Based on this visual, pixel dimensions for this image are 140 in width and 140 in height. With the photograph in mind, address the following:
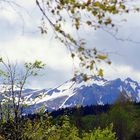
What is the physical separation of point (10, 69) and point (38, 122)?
248 inches

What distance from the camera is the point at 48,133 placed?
46.1 meters

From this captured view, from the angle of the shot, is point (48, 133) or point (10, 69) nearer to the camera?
point (10, 69)

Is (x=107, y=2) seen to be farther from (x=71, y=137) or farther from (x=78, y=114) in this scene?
(x=78, y=114)

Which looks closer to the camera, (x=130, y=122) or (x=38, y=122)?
(x=38, y=122)

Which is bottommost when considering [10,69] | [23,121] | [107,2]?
[107,2]

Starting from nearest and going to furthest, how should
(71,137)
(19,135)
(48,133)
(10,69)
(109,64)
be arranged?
(109,64) → (19,135) → (10,69) → (48,133) → (71,137)

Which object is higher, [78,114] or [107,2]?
[78,114]

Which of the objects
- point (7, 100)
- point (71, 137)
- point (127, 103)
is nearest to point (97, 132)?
point (71, 137)

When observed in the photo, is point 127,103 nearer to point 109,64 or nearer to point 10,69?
point 10,69

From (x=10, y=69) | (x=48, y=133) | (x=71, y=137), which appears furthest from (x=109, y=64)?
(x=71, y=137)

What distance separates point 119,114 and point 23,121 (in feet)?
397

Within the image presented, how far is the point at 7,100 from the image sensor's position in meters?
41.9

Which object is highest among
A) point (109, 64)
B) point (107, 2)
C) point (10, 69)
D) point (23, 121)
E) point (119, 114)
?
point (119, 114)

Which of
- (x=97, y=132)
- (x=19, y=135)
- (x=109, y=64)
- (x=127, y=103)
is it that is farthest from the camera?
(x=127, y=103)
